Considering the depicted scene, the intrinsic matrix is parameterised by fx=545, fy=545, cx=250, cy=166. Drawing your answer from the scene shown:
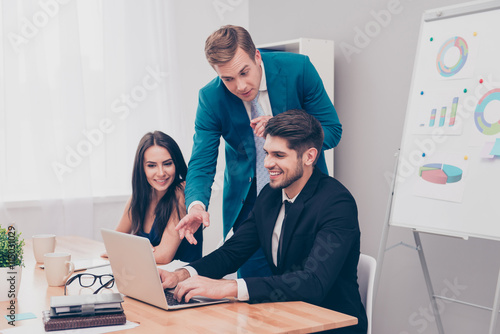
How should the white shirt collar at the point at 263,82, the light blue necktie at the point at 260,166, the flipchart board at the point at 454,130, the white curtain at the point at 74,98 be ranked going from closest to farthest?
the white shirt collar at the point at 263,82
the light blue necktie at the point at 260,166
the flipchart board at the point at 454,130
the white curtain at the point at 74,98

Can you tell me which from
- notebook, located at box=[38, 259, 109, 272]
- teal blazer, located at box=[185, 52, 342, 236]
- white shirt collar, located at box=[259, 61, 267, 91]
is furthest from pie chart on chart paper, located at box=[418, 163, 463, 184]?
notebook, located at box=[38, 259, 109, 272]

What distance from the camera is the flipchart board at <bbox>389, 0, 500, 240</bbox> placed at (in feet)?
7.81

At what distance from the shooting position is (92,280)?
1842 millimetres

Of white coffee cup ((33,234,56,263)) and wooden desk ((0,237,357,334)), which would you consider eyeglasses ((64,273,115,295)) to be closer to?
wooden desk ((0,237,357,334))

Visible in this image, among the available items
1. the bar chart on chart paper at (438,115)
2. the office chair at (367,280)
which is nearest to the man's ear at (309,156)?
the office chair at (367,280)

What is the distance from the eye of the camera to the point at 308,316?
1.37m

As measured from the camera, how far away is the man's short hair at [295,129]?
1869 millimetres

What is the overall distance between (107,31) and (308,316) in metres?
3.10

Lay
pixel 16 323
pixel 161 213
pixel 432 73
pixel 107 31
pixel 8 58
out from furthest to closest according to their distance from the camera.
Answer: pixel 107 31 → pixel 8 58 → pixel 432 73 → pixel 161 213 → pixel 16 323

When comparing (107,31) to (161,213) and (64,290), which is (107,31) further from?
(64,290)

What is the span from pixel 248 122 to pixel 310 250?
68 cm

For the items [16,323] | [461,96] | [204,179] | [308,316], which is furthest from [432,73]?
[16,323]

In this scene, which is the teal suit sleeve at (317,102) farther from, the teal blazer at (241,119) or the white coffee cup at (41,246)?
the white coffee cup at (41,246)

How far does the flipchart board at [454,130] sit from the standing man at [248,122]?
0.63 metres
